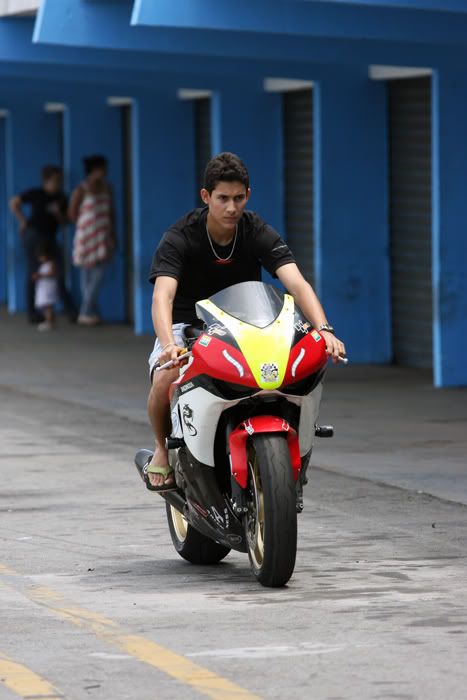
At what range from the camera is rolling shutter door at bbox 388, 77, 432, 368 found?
1859cm

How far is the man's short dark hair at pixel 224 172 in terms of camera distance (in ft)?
26.5

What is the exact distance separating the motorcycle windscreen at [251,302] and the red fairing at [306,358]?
0.53 ft

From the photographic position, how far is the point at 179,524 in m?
8.73

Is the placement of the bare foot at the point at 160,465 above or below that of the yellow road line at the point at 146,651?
above

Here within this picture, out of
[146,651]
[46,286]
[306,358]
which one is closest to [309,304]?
[306,358]

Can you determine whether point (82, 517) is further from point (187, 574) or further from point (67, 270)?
point (67, 270)

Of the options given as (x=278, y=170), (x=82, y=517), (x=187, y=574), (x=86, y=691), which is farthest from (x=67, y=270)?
(x=86, y=691)

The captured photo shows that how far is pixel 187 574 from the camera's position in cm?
829

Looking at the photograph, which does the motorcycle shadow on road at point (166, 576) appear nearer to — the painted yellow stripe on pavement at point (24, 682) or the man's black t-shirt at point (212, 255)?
the man's black t-shirt at point (212, 255)

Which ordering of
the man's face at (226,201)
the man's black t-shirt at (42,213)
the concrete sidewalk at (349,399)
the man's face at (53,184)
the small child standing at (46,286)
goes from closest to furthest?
the man's face at (226,201)
the concrete sidewalk at (349,399)
the small child standing at (46,286)
the man's black t-shirt at (42,213)
the man's face at (53,184)

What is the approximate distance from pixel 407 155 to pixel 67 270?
998 cm

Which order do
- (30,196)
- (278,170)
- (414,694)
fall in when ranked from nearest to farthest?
(414,694)
(278,170)
(30,196)

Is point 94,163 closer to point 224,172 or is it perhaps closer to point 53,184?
point 53,184

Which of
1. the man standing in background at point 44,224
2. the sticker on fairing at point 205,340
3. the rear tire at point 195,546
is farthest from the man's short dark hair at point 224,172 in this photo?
the man standing in background at point 44,224
